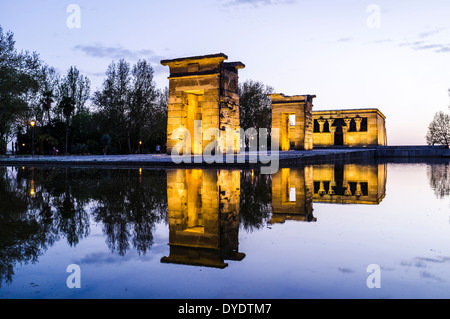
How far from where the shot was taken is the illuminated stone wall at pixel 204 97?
19.4 metres

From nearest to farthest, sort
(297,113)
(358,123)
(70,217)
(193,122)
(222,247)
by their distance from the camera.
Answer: (222,247) < (70,217) < (193,122) < (297,113) < (358,123)

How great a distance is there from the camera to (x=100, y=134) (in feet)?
144

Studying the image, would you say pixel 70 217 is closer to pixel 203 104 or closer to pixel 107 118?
pixel 203 104

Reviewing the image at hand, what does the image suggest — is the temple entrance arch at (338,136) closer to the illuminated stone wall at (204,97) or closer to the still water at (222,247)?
the illuminated stone wall at (204,97)

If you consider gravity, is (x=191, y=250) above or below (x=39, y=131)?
below

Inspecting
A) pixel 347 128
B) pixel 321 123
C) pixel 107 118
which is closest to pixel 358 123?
pixel 347 128

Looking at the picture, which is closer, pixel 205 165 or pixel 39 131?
pixel 205 165

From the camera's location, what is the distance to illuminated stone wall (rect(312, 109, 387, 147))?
177 feet

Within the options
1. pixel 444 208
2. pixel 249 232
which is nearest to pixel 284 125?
pixel 444 208

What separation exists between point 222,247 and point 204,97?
1686cm

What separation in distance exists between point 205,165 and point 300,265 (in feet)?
36.1

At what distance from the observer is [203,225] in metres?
4.25

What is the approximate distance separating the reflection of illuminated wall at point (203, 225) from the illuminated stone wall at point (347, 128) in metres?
50.8
